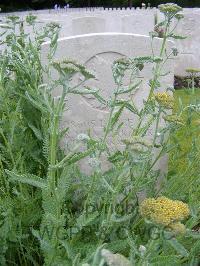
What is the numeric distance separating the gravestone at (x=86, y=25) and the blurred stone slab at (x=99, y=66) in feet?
12.5

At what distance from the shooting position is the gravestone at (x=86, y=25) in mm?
6445

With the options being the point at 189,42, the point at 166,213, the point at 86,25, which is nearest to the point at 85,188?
the point at 166,213

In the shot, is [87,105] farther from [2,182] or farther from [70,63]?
[70,63]

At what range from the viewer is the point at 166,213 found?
1.30 metres

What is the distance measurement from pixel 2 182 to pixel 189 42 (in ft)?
17.7

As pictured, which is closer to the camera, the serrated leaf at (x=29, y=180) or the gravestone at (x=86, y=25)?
the serrated leaf at (x=29, y=180)

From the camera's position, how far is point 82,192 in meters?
2.38

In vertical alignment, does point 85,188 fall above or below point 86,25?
below

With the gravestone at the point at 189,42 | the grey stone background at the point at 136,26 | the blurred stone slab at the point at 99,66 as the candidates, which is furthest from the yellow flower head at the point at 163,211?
the gravestone at the point at 189,42

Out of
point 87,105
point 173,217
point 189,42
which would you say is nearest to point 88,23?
point 189,42

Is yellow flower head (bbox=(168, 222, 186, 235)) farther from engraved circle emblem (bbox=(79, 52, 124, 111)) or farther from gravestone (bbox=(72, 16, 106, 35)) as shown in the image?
gravestone (bbox=(72, 16, 106, 35))

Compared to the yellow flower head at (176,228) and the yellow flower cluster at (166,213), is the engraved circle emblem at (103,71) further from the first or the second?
the yellow flower head at (176,228)

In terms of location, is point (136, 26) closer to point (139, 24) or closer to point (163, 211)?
point (139, 24)

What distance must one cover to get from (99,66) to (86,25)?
12.9ft
